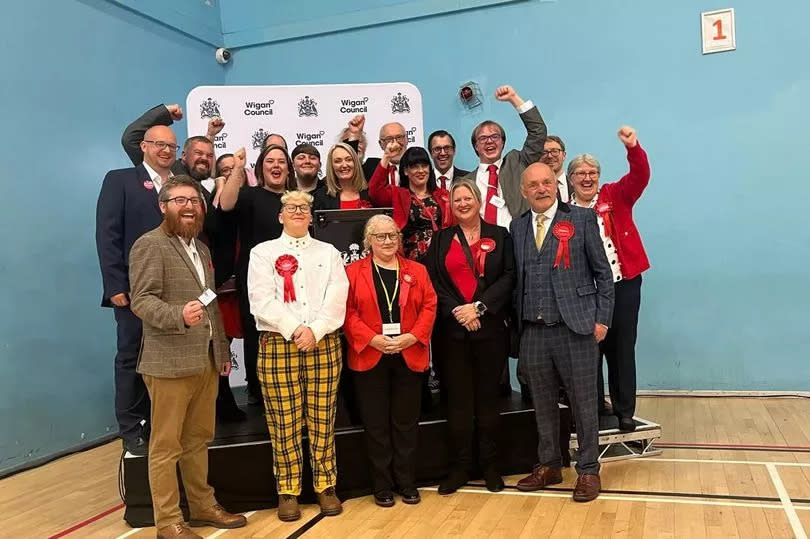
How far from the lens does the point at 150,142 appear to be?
3230 millimetres

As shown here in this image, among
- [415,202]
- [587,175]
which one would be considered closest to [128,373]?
[415,202]

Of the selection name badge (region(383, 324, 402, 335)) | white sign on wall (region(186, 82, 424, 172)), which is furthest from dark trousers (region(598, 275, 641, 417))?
white sign on wall (region(186, 82, 424, 172))

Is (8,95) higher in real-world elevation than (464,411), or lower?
higher

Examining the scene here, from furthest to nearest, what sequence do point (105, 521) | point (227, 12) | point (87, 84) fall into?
1. point (227, 12)
2. point (87, 84)
3. point (105, 521)

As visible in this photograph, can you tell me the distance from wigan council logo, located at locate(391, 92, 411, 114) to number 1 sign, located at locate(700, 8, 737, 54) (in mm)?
2433

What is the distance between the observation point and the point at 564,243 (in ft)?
9.98

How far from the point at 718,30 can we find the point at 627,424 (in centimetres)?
333

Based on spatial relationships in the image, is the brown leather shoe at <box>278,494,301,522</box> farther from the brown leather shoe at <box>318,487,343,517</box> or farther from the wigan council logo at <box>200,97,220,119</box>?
the wigan council logo at <box>200,97,220,119</box>

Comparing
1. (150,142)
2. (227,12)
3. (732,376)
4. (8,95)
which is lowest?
(732,376)

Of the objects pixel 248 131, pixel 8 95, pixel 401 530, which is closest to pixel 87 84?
pixel 8 95

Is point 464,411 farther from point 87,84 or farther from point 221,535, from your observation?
point 87,84

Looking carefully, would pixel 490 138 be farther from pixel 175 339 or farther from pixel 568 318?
pixel 175 339

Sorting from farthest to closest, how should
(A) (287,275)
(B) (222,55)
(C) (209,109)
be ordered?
(B) (222,55) → (C) (209,109) → (A) (287,275)

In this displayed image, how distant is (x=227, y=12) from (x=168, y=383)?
4.93m
